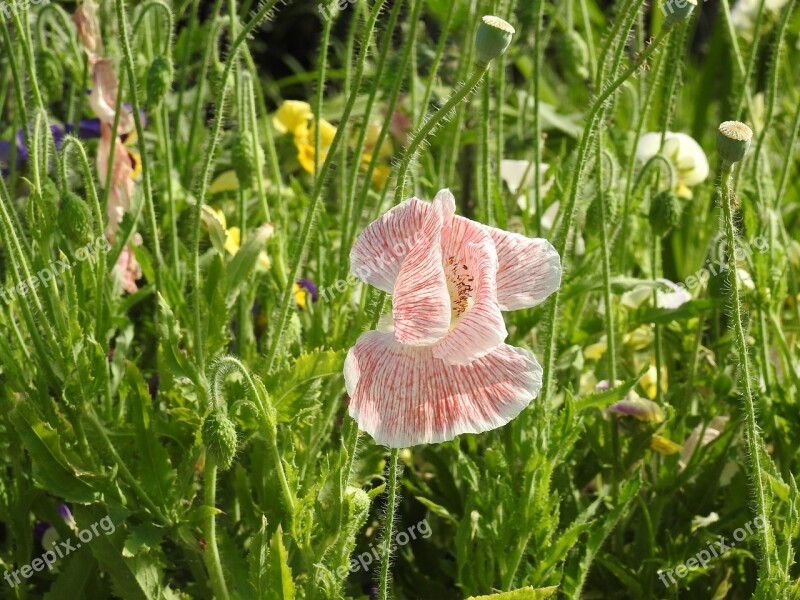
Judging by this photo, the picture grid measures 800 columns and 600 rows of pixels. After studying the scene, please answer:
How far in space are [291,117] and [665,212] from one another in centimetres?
113

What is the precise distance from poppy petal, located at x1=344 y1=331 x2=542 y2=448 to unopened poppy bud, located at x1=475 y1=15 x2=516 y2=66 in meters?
0.30

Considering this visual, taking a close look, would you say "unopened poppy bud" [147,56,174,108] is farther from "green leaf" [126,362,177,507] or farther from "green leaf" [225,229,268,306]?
"green leaf" [126,362,177,507]

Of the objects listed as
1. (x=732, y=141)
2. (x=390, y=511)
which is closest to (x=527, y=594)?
(x=390, y=511)

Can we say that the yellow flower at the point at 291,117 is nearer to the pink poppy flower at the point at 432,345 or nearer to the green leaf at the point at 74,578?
the green leaf at the point at 74,578

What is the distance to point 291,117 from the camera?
2.67 meters

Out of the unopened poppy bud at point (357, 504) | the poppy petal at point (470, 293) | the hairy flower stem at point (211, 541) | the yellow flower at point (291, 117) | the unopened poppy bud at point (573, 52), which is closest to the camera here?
the poppy petal at point (470, 293)

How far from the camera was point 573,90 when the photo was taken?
3875 millimetres

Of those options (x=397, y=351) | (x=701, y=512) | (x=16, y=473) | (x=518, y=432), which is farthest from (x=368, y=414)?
(x=701, y=512)

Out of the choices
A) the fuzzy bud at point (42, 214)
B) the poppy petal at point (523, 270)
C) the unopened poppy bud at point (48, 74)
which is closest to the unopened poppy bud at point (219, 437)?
the poppy petal at point (523, 270)

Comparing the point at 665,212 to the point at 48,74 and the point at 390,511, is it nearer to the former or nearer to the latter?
the point at 390,511

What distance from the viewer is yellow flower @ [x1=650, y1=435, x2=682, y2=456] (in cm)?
174

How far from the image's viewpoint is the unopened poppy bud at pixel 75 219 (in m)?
1.63

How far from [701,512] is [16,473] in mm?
1108

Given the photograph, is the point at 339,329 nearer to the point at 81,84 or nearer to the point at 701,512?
the point at 701,512
